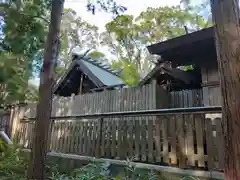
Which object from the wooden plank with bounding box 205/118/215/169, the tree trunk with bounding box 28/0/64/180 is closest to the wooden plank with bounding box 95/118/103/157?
the tree trunk with bounding box 28/0/64/180

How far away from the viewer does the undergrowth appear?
3.70 meters

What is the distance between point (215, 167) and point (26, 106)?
6.89 m

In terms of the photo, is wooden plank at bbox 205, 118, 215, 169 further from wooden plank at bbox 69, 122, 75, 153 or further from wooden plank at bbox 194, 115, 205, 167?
wooden plank at bbox 69, 122, 75, 153

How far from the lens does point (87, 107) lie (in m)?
8.66

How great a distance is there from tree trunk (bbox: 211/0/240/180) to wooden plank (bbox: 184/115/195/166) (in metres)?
1.29

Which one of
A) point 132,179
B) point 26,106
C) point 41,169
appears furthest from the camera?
point 26,106

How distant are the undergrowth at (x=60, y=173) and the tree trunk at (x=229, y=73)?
4.01 ft

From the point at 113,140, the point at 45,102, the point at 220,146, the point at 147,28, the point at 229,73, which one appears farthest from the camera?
the point at 147,28

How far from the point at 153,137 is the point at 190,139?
65 cm

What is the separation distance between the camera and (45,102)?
4.12m

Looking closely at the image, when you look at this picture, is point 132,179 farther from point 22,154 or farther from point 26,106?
point 26,106

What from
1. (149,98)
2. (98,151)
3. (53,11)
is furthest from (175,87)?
(53,11)

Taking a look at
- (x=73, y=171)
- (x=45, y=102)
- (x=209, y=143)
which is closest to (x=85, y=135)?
(x=73, y=171)

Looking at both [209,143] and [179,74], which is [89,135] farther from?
[179,74]
